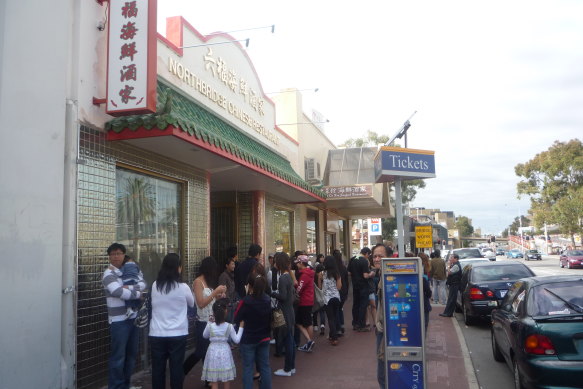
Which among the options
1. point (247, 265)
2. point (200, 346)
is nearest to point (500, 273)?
point (247, 265)

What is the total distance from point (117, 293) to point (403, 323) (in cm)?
323

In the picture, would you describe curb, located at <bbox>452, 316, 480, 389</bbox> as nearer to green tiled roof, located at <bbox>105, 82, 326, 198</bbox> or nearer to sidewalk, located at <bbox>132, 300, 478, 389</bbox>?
sidewalk, located at <bbox>132, 300, 478, 389</bbox>

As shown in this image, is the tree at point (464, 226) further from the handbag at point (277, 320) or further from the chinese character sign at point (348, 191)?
the handbag at point (277, 320)

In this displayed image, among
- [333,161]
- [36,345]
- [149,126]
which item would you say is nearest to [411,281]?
[149,126]

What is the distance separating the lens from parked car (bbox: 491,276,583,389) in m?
4.70

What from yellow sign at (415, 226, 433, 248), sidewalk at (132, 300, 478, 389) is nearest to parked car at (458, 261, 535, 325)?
sidewalk at (132, 300, 478, 389)

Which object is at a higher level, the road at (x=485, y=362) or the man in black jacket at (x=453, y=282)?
the man in black jacket at (x=453, y=282)

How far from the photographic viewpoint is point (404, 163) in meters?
8.52

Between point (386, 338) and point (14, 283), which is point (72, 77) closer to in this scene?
point (14, 283)

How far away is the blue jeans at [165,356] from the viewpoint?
195 inches

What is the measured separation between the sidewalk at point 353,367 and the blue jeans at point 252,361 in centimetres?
103

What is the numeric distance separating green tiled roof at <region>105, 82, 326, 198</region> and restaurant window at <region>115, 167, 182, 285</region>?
1053 mm

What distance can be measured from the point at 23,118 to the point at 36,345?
252 cm

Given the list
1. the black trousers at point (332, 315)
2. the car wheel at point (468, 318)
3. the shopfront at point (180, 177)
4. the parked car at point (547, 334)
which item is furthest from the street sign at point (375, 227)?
the parked car at point (547, 334)
